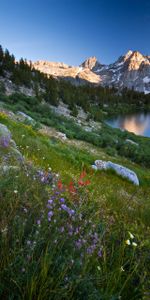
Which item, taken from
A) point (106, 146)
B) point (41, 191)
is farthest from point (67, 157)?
point (106, 146)

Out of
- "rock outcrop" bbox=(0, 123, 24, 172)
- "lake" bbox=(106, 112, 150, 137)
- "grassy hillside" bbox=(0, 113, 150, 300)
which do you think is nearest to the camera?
"grassy hillside" bbox=(0, 113, 150, 300)

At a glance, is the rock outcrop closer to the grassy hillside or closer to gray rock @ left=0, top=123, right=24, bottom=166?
gray rock @ left=0, top=123, right=24, bottom=166

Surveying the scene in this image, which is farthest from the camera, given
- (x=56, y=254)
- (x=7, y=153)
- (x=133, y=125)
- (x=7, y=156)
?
(x=133, y=125)

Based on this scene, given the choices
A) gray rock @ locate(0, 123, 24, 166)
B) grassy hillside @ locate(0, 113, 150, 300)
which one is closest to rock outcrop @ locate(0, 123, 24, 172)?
gray rock @ locate(0, 123, 24, 166)

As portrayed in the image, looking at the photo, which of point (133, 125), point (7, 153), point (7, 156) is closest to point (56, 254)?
point (7, 156)

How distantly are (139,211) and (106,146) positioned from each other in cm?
1592

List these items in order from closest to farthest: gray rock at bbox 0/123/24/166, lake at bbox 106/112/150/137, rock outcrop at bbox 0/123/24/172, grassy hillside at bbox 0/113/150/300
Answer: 1. grassy hillside at bbox 0/113/150/300
2. rock outcrop at bbox 0/123/24/172
3. gray rock at bbox 0/123/24/166
4. lake at bbox 106/112/150/137

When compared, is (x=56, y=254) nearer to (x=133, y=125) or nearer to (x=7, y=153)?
(x=7, y=153)

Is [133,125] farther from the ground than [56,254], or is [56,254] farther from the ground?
[56,254]

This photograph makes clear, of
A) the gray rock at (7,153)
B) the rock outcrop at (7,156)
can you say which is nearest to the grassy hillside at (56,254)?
the rock outcrop at (7,156)

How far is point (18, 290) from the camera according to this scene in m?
1.72

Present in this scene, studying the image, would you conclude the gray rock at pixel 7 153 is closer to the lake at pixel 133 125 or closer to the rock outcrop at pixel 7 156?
the rock outcrop at pixel 7 156

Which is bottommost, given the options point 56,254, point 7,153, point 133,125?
point 133,125

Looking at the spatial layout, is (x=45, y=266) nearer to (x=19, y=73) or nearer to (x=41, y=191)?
(x=41, y=191)
